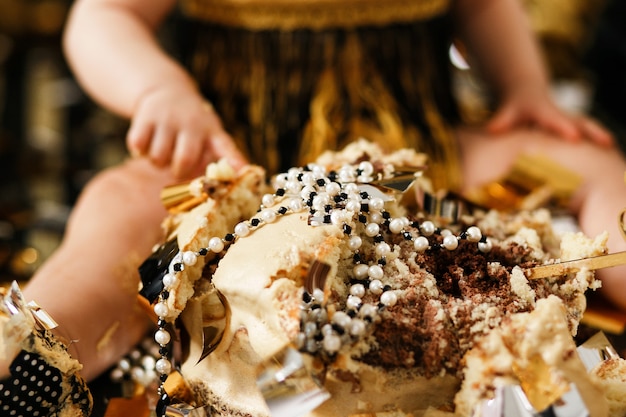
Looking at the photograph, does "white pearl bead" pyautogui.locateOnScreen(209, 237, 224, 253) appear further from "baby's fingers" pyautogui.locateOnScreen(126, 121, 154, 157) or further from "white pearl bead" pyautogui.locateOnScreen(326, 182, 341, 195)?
"baby's fingers" pyautogui.locateOnScreen(126, 121, 154, 157)

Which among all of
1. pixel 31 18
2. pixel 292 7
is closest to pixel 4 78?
pixel 31 18

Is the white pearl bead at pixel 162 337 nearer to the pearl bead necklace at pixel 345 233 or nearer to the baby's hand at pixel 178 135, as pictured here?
the pearl bead necklace at pixel 345 233

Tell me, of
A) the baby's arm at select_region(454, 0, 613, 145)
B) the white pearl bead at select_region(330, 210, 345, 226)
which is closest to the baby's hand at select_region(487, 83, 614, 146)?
the baby's arm at select_region(454, 0, 613, 145)

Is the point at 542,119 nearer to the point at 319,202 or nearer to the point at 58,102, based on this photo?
the point at 319,202

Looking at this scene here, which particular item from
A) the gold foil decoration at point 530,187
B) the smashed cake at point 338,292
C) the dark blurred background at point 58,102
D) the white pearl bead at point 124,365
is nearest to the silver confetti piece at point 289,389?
the smashed cake at point 338,292

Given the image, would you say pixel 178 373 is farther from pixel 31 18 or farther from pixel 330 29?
pixel 31 18

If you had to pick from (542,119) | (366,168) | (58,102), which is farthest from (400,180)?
(58,102)
